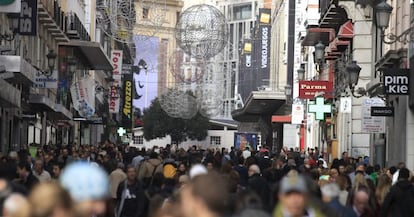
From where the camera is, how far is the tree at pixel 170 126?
116000 mm

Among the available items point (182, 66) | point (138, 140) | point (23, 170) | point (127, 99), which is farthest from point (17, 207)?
point (138, 140)

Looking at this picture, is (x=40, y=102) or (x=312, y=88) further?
(x=312, y=88)

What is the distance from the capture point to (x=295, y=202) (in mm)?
7156

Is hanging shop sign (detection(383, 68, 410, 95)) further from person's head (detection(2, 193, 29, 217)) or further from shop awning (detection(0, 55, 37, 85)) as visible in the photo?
person's head (detection(2, 193, 29, 217))

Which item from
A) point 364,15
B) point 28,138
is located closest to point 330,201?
point 364,15

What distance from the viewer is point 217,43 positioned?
40.4m

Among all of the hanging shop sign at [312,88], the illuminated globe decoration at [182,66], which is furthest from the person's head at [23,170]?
the illuminated globe decoration at [182,66]

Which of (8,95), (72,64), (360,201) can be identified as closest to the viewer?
(360,201)

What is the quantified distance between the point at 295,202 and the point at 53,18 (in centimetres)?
4067

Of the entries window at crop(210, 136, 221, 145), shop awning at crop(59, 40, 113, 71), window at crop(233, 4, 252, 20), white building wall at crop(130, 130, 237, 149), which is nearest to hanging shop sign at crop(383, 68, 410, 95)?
shop awning at crop(59, 40, 113, 71)

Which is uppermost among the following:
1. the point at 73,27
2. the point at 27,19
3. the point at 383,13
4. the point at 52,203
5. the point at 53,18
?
the point at 73,27

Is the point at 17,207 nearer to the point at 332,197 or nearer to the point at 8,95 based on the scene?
the point at 332,197

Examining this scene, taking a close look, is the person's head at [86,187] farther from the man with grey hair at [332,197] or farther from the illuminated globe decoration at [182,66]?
the illuminated globe decoration at [182,66]

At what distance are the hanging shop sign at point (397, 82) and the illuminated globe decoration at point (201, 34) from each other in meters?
12.1
